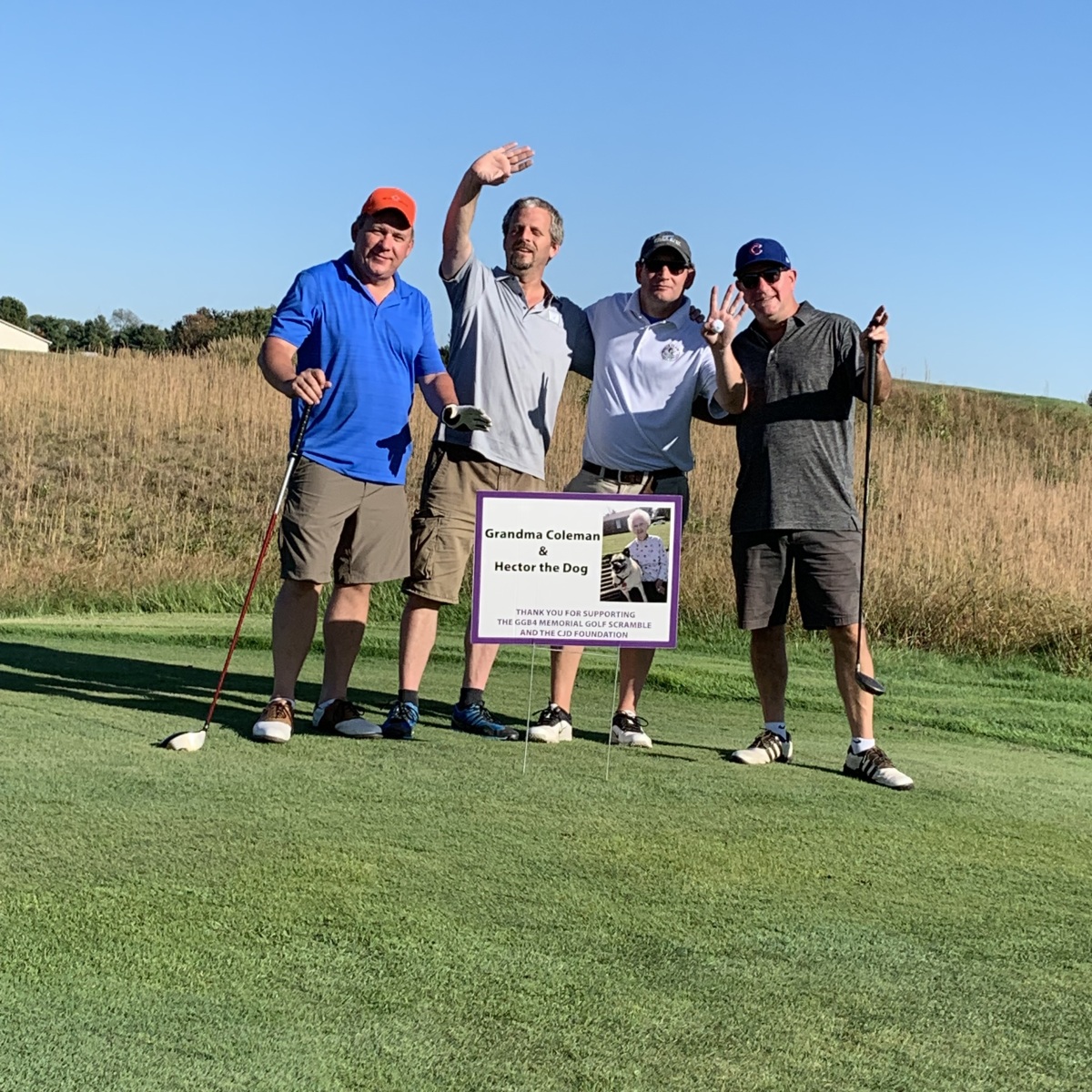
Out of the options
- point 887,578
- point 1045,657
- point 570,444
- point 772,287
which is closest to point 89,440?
point 570,444

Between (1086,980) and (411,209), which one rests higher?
(411,209)

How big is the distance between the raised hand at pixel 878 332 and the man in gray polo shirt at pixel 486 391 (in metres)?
1.17

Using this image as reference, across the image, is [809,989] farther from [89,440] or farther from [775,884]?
[89,440]

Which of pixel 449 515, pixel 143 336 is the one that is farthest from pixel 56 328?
pixel 449 515

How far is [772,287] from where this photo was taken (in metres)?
5.09

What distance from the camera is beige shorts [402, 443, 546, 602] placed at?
5.59 m

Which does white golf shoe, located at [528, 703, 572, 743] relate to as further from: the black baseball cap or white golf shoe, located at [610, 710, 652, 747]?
the black baseball cap

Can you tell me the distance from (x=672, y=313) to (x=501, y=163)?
0.85 m

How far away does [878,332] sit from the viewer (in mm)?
4934

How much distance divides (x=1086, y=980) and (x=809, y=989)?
1.89 feet

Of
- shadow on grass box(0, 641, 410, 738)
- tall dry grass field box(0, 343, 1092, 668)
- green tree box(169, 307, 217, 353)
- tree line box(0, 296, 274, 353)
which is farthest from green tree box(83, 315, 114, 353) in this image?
shadow on grass box(0, 641, 410, 738)

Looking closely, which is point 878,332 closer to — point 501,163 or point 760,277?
point 760,277

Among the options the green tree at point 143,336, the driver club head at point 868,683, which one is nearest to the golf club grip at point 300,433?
the driver club head at point 868,683

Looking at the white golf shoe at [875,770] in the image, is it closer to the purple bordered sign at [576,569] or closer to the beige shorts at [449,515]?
the purple bordered sign at [576,569]
